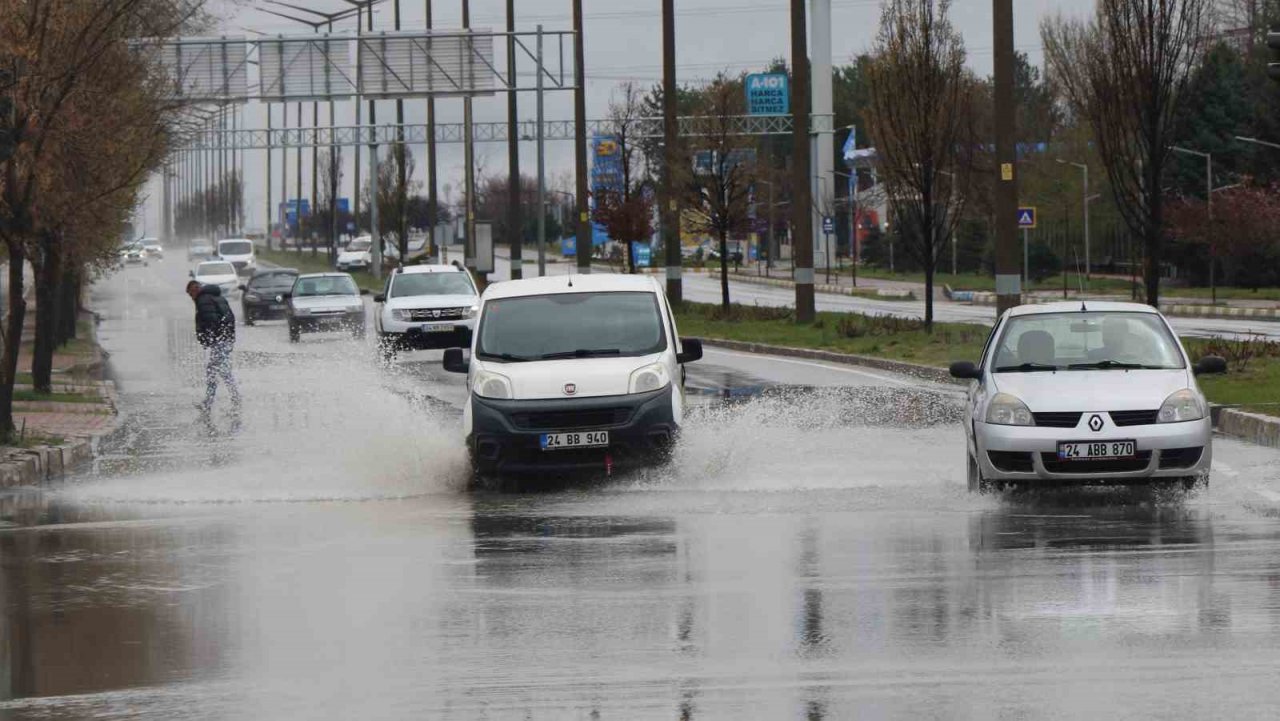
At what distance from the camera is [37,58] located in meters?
20.0

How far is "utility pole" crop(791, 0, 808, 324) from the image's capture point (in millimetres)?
40250

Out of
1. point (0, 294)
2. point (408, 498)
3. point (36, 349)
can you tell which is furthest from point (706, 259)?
point (408, 498)

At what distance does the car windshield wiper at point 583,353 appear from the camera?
51.5 feet

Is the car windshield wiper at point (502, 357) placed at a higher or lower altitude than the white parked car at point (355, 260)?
lower

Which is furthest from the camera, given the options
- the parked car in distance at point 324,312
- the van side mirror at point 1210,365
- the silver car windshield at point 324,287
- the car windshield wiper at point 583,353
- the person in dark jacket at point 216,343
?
the silver car windshield at point 324,287

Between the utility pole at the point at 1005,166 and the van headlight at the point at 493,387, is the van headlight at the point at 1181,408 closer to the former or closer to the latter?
the van headlight at the point at 493,387

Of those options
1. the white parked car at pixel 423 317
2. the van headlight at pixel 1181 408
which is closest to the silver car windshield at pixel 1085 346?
the van headlight at pixel 1181 408

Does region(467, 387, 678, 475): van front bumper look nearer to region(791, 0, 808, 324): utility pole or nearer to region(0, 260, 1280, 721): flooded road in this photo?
region(0, 260, 1280, 721): flooded road

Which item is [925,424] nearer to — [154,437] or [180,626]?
[154,437]

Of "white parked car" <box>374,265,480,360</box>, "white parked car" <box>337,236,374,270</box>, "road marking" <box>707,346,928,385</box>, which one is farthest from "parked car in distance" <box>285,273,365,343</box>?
"white parked car" <box>337,236,374,270</box>

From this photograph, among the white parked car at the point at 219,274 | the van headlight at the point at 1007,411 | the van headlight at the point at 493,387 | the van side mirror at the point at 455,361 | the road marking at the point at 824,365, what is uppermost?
the white parked car at the point at 219,274

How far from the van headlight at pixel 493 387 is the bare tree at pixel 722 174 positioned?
34.8 m

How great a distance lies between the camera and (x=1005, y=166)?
2998 cm

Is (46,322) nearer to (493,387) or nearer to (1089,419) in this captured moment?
(493,387)
